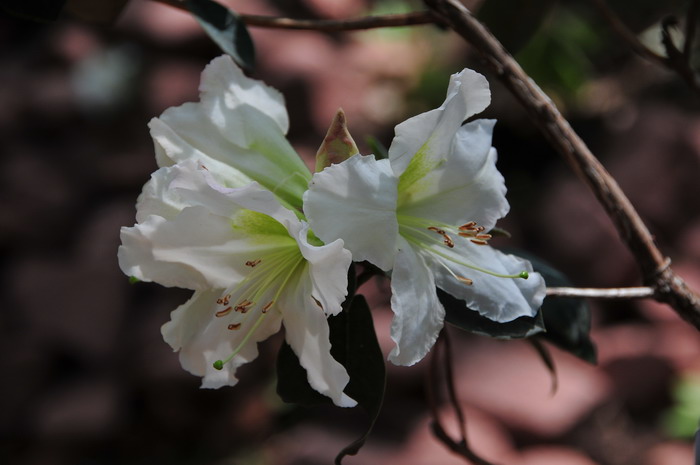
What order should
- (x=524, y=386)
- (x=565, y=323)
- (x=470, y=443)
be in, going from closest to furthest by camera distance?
(x=565, y=323) → (x=470, y=443) → (x=524, y=386)

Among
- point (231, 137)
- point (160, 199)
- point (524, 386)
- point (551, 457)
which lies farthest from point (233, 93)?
point (524, 386)

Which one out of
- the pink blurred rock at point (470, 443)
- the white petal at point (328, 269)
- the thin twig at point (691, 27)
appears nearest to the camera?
the white petal at point (328, 269)

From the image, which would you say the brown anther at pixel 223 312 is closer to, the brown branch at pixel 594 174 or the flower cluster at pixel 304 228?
the flower cluster at pixel 304 228

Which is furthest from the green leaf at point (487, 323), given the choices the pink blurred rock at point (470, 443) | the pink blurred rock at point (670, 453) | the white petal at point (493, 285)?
the pink blurred rock at point (670, 453)

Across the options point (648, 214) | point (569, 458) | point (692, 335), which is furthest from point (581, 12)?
point (569, 458)

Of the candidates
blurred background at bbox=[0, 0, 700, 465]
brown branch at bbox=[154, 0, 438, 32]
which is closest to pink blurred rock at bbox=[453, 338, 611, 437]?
blurred background at bbox=[0, 0, 700, 465]

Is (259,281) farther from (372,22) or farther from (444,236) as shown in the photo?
(372,22)

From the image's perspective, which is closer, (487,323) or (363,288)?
(487,323)

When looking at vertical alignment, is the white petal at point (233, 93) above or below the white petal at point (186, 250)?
above
